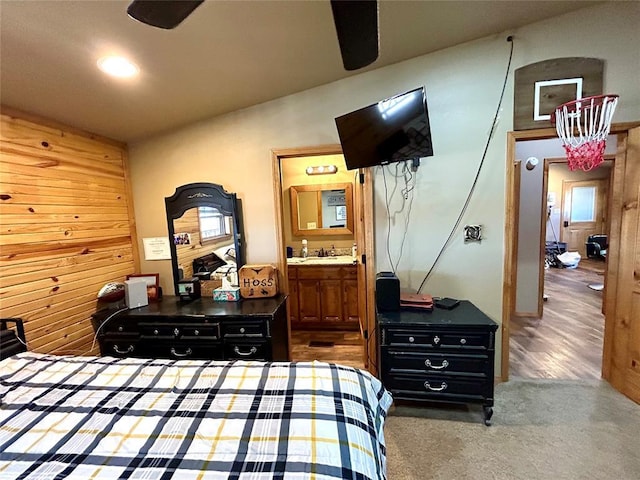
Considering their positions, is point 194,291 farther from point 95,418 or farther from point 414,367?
point 414,367

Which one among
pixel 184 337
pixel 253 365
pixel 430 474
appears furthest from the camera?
pixel 184 337

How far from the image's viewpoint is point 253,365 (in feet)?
4.83

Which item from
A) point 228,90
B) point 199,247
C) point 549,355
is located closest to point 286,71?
point 228,90

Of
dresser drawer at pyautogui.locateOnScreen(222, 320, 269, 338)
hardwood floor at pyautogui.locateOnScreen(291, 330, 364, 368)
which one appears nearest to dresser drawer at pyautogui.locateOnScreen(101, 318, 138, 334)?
dresser drawer at pyautogui.locateOnScreen(222, 320, 269, 338)

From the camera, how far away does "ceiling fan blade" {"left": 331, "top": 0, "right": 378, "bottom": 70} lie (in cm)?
84

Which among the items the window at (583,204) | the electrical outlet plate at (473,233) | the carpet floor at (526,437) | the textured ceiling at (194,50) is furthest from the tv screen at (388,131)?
the window at (583,204)

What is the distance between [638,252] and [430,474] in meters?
2.19

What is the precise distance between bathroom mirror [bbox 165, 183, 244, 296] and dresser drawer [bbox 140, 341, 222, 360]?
1.95ft

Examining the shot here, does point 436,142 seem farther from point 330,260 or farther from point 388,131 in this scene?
point 330,260

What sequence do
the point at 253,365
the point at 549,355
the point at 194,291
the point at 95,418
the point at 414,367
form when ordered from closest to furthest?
the point at 95,418 < the point at 253,365 < the point at 414,367 < the point at 194,291 < the point at 549,355

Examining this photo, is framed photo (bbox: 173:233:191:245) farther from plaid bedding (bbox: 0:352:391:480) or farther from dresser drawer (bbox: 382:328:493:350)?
dresser drawer (bbox: 382:328:493:350)

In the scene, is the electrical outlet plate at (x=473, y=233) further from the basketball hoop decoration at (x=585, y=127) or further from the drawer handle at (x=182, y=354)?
the drawer handle at (x=182, y=354)

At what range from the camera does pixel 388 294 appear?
7.22 ft

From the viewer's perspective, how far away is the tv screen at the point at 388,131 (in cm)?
194
